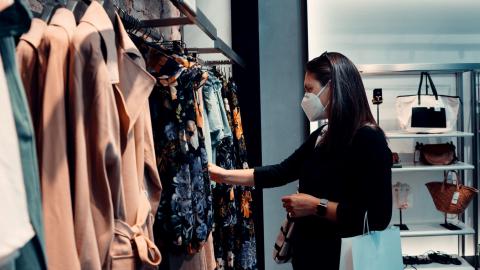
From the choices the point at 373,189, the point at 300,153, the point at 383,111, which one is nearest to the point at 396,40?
the point at 383,111

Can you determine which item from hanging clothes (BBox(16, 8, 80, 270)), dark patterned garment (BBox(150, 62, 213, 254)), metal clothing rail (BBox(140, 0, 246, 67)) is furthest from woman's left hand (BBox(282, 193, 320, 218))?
hanging clothes (BBox(16, 8, 80, 270))

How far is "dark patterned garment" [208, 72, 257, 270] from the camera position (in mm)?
2193

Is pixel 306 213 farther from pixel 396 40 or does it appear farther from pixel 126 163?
pixel 396 40

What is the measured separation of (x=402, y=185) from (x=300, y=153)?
1.78m

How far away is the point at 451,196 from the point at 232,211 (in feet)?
6.77

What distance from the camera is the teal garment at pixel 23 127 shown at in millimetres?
618

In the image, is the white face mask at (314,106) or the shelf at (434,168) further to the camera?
the shelf at (434,168)

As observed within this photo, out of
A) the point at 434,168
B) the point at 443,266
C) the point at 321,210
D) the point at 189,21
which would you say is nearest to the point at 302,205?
the point at 321,210

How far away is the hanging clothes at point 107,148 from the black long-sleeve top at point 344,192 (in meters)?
0.95

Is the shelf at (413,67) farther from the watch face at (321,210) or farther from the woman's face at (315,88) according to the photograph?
the watch face at (321,210)

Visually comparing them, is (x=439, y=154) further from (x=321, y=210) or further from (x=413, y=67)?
(x=321, y=210)

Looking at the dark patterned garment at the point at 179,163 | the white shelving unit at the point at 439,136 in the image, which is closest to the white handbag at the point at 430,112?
the white shelving unit at the point at 439,136

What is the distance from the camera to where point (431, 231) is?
11.6 feet

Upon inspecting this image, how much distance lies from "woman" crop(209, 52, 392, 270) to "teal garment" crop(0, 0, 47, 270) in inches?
52.1
